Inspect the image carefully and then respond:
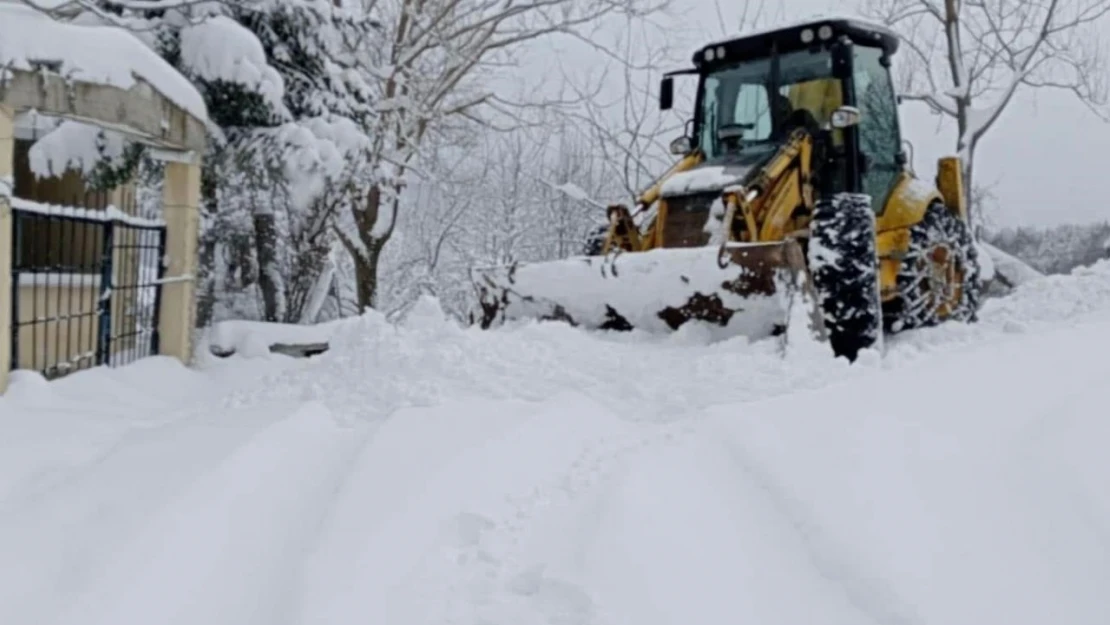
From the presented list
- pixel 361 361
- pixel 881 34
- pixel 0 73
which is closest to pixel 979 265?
pixel 881 34

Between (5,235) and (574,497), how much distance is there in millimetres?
3283

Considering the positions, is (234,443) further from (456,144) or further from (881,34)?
(456,144)

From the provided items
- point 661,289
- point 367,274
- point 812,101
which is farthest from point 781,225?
point 367,274

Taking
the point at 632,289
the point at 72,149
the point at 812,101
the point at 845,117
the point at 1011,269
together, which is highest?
the point at 812,101

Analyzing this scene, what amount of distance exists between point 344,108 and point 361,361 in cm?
442

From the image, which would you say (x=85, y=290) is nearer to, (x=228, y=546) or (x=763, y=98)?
(x=228, y=546)

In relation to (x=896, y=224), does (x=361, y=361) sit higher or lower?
lower

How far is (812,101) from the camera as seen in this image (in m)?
6.73

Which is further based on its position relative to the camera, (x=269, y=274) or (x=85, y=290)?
(x=269, y=274)

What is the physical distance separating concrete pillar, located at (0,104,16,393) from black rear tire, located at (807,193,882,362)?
14.4ft

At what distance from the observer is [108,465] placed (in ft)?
10.4

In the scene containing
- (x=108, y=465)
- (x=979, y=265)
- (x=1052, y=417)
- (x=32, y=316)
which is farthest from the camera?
(x=979, y=265)

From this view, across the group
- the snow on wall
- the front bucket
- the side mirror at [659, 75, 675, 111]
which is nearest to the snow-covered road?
the front bucket

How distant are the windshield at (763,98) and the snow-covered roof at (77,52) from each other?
3997 millimetres
